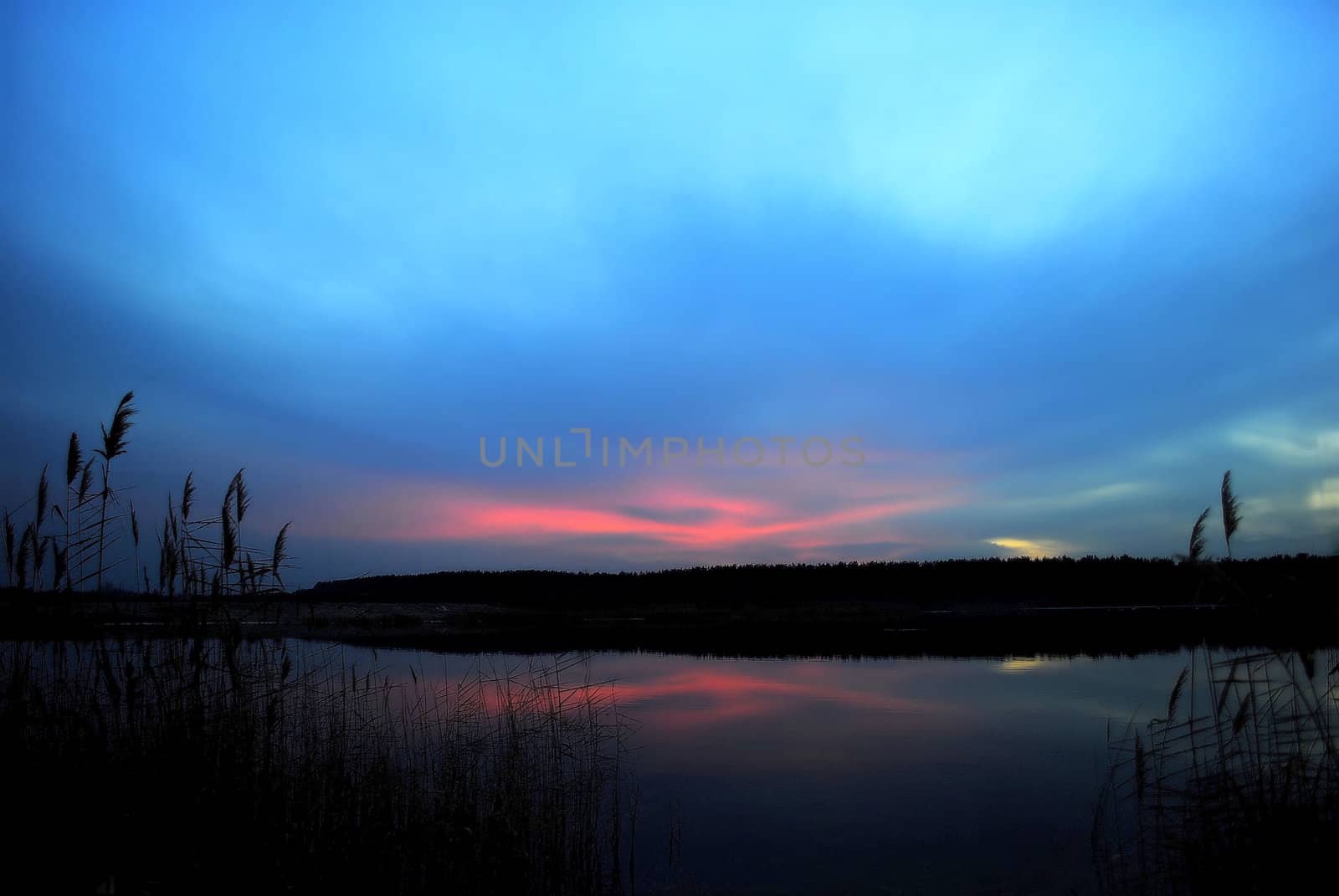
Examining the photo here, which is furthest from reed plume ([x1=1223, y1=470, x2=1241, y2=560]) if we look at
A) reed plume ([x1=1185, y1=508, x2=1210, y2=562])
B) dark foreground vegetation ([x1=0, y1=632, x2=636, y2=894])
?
dark foreground vegetation ([x1=0, y1=632, x2=636, y2=894])

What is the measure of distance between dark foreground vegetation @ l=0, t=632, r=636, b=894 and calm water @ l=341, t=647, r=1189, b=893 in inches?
44.0

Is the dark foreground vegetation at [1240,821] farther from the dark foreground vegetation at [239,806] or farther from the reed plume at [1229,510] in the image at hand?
the dark foreground vegetation at [239,806]

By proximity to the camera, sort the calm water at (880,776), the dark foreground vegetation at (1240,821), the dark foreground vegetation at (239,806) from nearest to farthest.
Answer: the dark foreground vegetation at (1240,821) → the dark foreground vegetation at (239,806) → the calm water at (880,776)

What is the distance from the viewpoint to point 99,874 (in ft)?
13.4

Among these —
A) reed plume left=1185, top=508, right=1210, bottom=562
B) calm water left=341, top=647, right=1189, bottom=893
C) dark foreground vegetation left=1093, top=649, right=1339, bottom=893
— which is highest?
reed plume left=1185, top=508, right=1210, bottom=562

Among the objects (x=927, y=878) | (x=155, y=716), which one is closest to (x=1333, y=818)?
(x=927, y=878)

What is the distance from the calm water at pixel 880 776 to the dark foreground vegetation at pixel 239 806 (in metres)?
1.12

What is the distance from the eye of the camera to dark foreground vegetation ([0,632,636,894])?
4.60m

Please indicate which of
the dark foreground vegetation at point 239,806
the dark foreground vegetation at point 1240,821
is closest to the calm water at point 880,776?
the dark foreground vegetation at point 1240,821

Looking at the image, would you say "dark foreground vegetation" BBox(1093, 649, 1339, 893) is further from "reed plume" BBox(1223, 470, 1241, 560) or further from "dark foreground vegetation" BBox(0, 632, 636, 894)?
"dark foreground vegetation" BBox(0, 632, 636, 894)

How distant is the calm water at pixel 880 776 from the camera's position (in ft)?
22.1

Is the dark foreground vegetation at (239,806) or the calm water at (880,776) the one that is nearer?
the dark foreground vegetation at (239,806)

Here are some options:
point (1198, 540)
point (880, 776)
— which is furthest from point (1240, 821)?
point (880, 776)

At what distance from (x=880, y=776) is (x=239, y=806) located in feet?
24.9
